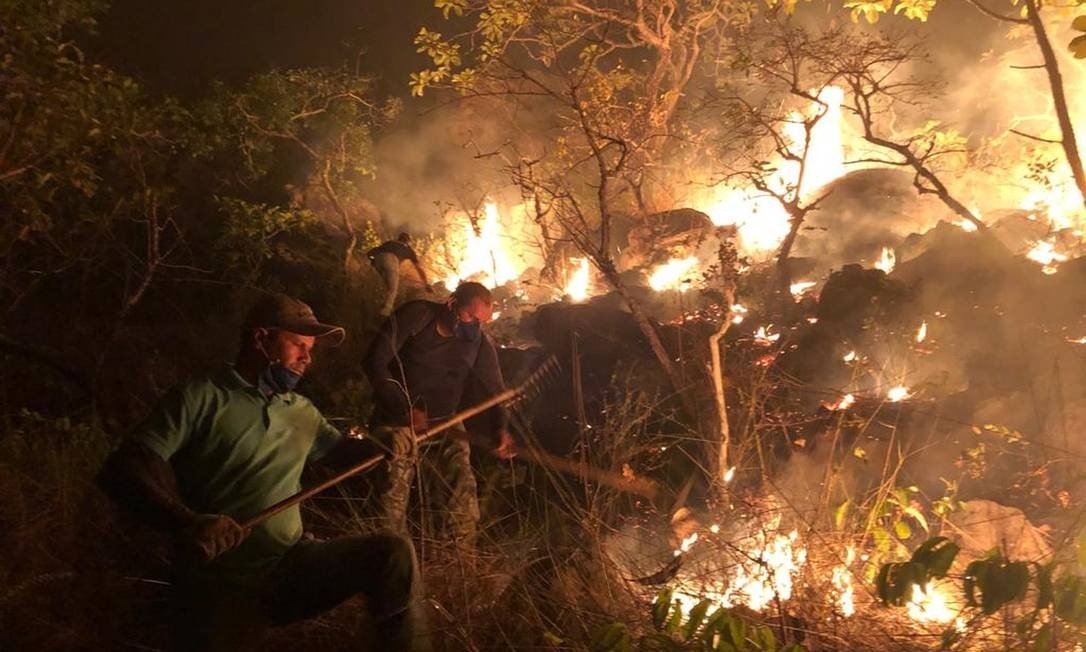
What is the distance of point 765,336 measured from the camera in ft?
29.3

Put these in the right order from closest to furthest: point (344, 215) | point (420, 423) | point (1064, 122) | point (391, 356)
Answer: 1. point (1064, 122)
2. point (420, 423)
3. point (391, 356)
4. point (344, 215)

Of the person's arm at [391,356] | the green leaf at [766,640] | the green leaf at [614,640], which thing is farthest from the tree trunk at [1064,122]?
the person's arm at [391,356]

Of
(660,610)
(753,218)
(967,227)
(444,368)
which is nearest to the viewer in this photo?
(660,610)

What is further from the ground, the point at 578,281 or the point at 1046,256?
the point at 1046,256

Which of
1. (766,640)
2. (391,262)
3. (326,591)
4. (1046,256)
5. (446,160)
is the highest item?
(1046,256)

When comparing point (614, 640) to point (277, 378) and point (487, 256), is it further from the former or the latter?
point (487, 256)

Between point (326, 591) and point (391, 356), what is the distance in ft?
7.10

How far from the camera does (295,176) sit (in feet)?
50.5

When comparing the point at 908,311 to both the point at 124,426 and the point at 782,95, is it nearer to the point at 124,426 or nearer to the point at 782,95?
the point at 124,426

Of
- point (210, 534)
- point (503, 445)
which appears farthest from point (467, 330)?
point (210, 534)

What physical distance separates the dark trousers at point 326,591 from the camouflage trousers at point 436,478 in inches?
20.4

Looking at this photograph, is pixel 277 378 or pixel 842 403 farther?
pixel 842 403

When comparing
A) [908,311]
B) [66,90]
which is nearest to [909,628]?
[908,311]

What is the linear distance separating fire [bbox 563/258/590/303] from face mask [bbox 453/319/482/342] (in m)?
6.87
